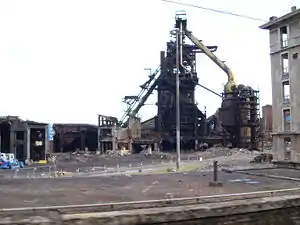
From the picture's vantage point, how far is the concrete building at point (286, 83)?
42.6 m

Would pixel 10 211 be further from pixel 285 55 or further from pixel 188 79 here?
pixel 188 79

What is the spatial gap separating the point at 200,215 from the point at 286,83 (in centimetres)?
3910

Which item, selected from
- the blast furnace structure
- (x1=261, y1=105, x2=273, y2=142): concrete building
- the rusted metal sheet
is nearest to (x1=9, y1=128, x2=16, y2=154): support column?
the rusted metal sheet

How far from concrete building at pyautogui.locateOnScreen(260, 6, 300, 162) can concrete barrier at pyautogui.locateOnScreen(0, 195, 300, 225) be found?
33316mm

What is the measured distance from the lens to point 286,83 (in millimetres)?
44719

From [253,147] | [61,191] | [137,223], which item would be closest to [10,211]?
[137,223]

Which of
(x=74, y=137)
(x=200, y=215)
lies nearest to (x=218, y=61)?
(x=74, y=137)

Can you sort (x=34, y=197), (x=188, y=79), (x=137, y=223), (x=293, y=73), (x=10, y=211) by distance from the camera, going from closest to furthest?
(x=137, y=223), (x=10, y=211), (x=34, y=197), (x=293, y=73), (x=188, y=79)

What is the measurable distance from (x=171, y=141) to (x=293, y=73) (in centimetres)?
4284

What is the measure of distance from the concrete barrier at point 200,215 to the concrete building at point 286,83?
3332 cm

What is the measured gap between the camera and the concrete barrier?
7.30m

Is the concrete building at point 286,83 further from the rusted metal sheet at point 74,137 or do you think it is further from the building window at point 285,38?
the rusted metal sheet at point 74,137

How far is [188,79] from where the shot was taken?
8288 cm

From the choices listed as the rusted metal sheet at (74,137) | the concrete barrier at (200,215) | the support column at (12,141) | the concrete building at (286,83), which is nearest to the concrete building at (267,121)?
the rusted metal sheet at (74,137)
